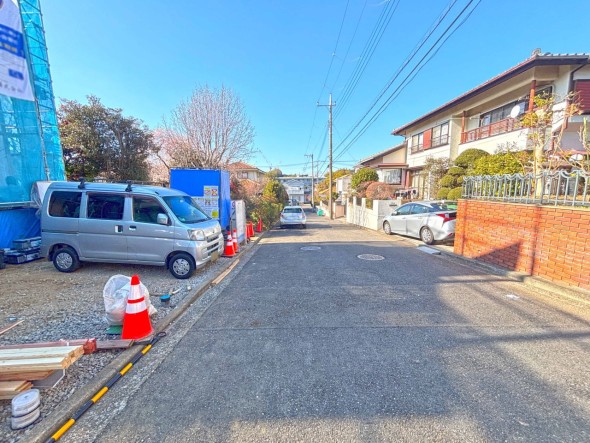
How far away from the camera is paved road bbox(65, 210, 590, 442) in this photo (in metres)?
1.87

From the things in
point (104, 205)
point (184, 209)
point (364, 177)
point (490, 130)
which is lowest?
point (184, 209)

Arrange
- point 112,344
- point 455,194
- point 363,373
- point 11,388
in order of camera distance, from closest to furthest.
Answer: point 11,388 → point 363,373 → point 112,344 → point 455,194

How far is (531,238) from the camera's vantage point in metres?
4.94

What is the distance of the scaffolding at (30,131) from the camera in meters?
6.69

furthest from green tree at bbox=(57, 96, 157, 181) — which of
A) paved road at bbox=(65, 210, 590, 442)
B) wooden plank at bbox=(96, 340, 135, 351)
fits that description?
wooden plank at bbox=(96, 340, 135, 351)

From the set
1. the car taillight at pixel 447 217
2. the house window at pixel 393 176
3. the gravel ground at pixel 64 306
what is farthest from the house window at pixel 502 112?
the gravel ground at pixel 64 306

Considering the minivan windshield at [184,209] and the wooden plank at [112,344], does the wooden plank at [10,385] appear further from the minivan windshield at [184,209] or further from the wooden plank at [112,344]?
the minivan windshield at [184,209]

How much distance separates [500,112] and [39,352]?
20.6 metres

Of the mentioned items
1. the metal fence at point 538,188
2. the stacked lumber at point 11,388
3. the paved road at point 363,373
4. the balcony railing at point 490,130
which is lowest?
the paved road at point 363,373

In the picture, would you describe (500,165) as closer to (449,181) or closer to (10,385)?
(449,181)

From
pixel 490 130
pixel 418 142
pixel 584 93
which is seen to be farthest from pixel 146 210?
pixel 418 142

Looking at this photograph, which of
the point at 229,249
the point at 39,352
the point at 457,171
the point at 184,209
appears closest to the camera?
the point at 39,352

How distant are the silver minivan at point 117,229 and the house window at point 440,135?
19235mm

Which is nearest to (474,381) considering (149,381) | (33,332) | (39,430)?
(149,381)
